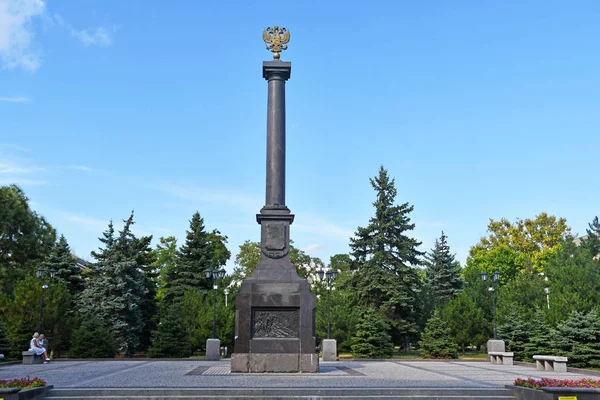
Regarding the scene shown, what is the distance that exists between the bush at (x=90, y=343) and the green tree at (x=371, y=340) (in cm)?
1238

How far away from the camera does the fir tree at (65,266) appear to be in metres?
37.4

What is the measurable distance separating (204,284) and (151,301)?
5.05 metres

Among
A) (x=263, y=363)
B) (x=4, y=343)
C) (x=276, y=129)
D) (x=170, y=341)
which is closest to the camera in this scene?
(x=263, y=363)

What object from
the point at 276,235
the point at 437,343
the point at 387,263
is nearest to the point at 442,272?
the point at 387,263

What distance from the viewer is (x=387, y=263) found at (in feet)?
116

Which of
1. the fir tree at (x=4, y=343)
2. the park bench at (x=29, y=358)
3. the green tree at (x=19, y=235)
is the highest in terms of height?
the green tree at (x=19, y=235)

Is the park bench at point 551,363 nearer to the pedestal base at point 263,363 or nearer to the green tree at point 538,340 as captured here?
the green tree at point 538,340

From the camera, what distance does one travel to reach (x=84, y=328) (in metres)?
27.2

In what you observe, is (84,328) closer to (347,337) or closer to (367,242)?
(347,337)

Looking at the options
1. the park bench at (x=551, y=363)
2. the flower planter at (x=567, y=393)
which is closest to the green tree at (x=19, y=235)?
the park bench at (x=551, y=363)

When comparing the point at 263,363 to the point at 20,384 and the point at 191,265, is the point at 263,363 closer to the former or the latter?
the point at 20,384

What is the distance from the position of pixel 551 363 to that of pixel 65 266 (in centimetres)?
3102


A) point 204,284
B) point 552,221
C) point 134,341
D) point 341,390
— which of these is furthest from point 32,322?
point 552,221

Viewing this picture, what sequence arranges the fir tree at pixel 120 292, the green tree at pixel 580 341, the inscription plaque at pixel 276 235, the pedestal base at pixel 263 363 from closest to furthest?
the pedestal base at pixel 263 363
the inscription plaque at pixel 276 235
the green tree at pixel 580 341
the fir tree at pixel 120 292
